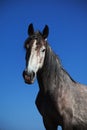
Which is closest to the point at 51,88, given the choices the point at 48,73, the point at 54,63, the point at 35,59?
the point at 48,73

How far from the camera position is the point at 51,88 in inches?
323

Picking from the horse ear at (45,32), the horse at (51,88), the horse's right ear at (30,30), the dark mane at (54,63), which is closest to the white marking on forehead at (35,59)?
the horse at (51,88)

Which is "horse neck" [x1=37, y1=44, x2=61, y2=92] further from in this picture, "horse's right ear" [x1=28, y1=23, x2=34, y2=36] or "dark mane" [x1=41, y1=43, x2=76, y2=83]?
"horse's right ear" [x1=28, y1=23, x2=34, y2=36]

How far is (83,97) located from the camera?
342 inches

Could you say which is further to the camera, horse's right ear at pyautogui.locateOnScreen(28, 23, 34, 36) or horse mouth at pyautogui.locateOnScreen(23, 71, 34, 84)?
horse's right ear at pyautogui.locateOnScreen(28, 23, 34, 36)

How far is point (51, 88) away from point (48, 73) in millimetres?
342

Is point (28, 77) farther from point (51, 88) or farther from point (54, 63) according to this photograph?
point (54, 63)

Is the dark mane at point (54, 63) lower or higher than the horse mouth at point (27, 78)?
higher

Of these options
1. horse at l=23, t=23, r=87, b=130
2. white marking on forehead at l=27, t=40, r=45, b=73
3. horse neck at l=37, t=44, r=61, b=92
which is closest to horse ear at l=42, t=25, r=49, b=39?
horse at l=23, t=23, r=87, b=130

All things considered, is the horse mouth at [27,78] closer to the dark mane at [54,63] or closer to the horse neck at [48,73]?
the horse neck at [48,73]

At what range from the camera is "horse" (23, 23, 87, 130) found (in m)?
7.91

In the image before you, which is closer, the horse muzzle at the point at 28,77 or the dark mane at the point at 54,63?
the horse muzzle at the point at 28,77

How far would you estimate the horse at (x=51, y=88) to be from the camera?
311 inches

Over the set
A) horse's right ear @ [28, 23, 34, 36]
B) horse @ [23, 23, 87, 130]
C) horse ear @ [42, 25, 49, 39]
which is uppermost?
horse's right ear @ [28, 23, 34, 36]
